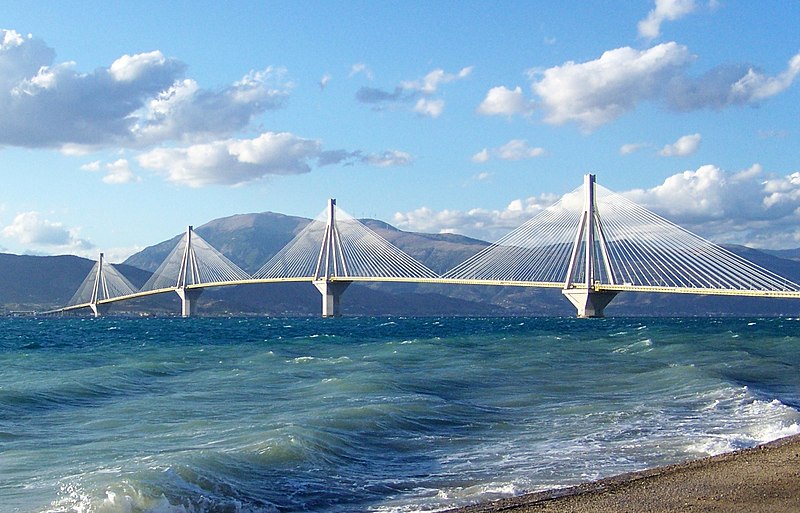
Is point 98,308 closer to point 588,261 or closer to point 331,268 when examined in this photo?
point 331,268

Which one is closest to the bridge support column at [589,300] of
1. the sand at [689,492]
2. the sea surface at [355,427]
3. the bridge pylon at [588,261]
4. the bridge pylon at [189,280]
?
the bridge pylon at [588,261]

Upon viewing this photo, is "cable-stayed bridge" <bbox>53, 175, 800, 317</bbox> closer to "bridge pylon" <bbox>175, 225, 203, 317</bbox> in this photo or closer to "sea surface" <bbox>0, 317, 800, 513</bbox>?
"bridge pylon" <bbox>175, 225, 203, 317</bbox>

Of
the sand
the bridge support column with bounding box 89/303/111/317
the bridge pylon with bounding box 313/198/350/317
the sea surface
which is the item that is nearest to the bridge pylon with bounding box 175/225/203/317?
the bridge support column with bounding box 89/303/111/317

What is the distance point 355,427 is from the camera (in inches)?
591

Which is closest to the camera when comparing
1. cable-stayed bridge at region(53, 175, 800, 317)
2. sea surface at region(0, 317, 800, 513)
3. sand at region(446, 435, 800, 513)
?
sand at region(446, 435, 800, 513)

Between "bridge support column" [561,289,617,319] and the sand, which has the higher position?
"bridge support column" [561,289,617,319]

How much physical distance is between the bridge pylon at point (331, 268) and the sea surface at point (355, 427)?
210 feet

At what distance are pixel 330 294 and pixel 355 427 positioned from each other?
8078 cm

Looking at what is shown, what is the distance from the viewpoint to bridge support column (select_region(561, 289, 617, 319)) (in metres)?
76.4

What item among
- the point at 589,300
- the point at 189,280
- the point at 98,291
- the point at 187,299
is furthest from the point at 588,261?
the point at 98,291

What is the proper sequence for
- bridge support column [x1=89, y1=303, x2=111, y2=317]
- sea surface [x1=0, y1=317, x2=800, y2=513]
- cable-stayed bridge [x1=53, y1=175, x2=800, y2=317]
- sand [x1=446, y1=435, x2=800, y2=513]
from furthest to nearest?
bridge support column [x1=89, y1=303, x2=111, y2=317]
cable-stayed bridge [x1=53, y1=175, x2=800, y2=317]
sea surface [x1=0, y1=317, x2=800, y2=513]
sand [x1=446, y1=435, x2=800, y2=513]

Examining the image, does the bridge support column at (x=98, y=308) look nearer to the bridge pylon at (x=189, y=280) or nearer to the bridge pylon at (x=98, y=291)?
the bridge pylon at (x=98, y=291)

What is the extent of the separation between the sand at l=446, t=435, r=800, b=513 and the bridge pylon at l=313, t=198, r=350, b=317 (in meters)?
82.6

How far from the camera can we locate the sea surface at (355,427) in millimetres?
10555
